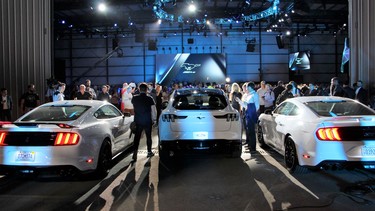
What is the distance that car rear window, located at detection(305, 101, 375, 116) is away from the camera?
682cm

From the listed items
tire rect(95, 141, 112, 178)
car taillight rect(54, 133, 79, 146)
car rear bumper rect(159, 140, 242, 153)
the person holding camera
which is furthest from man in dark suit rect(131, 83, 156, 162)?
the person holding camera

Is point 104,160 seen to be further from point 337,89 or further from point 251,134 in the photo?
point 337,89

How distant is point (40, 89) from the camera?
562 inches

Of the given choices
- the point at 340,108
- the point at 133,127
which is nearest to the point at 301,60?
the point at 340,108

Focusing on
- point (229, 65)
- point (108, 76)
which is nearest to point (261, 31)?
point (229, 65)

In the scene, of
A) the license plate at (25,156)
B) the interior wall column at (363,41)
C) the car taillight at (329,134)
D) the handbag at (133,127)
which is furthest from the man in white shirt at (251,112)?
the interior wall column at (363,41)

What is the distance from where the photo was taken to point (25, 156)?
18.3 ft

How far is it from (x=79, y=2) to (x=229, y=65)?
15.4 metres

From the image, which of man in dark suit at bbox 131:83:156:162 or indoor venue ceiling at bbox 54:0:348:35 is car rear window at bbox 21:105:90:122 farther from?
indoor venue ceiling at bbox 54:0:348:35

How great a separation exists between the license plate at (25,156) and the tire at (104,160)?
1.14m

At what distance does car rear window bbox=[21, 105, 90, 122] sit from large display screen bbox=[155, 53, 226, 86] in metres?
23.4

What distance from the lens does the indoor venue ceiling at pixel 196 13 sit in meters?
21.7

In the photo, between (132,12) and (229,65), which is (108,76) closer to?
(132,12)

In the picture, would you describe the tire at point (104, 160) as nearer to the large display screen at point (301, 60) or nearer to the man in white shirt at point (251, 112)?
the man in white shirt at point (251, 112)
